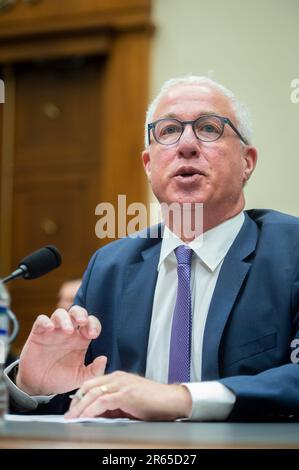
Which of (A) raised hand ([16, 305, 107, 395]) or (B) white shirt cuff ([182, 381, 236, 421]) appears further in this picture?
(A) raised hand ([16, 305, 107, 395])

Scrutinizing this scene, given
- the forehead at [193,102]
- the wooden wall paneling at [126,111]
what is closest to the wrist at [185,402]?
the forehead at [193,102]

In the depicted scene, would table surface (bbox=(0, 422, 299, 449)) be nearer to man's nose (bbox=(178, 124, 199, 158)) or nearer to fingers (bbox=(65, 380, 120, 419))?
fingers (bbox=(65, 380, 120, 419))

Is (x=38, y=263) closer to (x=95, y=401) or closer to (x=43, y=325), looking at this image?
(x=43, y=325)

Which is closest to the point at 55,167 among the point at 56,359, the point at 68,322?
the point at 56,359

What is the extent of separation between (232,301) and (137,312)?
9.3 inches

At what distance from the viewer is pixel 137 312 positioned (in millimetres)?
1835

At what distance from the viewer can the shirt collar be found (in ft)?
6.07

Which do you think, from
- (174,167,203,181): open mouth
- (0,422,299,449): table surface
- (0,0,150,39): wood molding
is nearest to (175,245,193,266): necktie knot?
(174,167,203,181): open mouth

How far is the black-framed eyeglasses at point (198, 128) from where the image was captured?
1931 millimetres

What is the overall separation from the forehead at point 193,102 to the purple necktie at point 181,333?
39 cm

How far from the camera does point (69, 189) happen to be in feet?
13.6

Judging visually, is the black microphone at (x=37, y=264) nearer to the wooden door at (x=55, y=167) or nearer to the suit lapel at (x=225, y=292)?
the suit lapel at (x=225, y=292)

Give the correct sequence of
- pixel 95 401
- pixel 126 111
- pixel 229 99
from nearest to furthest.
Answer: pixel 95 401 < pixel 229 99 < pixel 126 111
